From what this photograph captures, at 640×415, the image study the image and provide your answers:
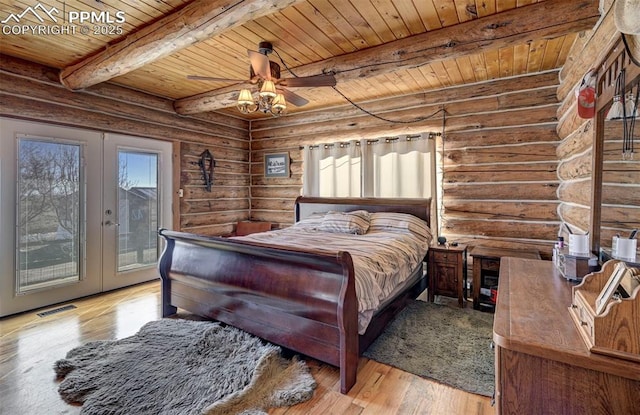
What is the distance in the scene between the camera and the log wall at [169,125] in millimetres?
3402

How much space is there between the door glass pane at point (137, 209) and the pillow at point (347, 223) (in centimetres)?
260

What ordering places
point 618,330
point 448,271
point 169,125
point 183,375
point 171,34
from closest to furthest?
point 618,330
point 183,375
point 171,34
point 448,271
point 169,125

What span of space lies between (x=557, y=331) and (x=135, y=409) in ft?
7.35

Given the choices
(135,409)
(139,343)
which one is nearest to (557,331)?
(135,409)

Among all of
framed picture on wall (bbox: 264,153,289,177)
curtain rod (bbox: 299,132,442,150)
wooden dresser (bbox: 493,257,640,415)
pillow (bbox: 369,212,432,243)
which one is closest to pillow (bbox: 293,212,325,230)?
pillow (bbox: 369,212,432,243)

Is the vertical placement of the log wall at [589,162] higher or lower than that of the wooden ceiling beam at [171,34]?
lower

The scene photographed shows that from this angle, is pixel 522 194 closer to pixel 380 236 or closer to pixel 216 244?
pixel 380 236

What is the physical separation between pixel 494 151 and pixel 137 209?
4959mm

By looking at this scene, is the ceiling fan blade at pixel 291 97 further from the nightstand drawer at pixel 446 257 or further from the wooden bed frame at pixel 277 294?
the nightstand drawer at pixel 446 257

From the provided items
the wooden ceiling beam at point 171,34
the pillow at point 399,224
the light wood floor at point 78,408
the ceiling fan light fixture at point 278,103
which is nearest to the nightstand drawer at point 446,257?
the pillow at point 399,224

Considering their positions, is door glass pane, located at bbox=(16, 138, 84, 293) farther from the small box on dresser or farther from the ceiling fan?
the small box on dresser

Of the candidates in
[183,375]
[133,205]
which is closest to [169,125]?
[133,205]

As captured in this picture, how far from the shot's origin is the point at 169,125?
4.79 metres

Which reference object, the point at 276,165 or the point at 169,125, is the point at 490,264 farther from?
the point at 169,125
